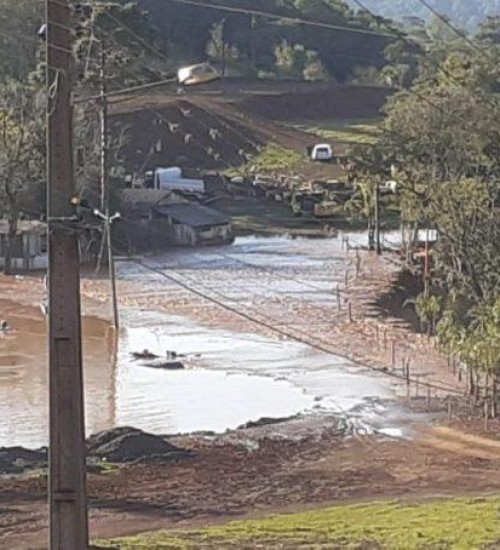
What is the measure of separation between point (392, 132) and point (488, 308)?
23.7m

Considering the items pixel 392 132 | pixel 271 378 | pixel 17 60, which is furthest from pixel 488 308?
pixel 17 60

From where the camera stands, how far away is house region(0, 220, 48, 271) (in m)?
44.4

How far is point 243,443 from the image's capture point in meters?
21.1

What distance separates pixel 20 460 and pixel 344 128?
58856 mm

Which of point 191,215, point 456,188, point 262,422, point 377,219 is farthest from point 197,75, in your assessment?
point 191,215

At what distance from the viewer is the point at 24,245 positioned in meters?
44.7

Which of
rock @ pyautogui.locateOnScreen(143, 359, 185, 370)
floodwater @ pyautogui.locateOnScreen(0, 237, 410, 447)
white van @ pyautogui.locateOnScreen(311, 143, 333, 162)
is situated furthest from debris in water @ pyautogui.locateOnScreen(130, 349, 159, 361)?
white van @ pyautogui.locateOnScreen(311, 143, 333, 162)

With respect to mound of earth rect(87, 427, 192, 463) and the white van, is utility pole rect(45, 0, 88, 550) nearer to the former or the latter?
mound of earth rect(87, 427, 192, 463)

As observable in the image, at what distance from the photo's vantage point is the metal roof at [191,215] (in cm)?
5172

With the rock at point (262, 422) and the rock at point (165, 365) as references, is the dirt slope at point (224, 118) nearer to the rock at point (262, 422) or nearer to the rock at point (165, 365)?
the rock at point (165, 365)

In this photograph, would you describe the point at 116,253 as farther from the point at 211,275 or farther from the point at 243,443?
the point at 243,443

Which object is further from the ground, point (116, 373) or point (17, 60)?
point (17, 60)

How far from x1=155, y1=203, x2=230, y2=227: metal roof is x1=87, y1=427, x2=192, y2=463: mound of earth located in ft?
103

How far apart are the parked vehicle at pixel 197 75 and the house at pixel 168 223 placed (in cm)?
4039
